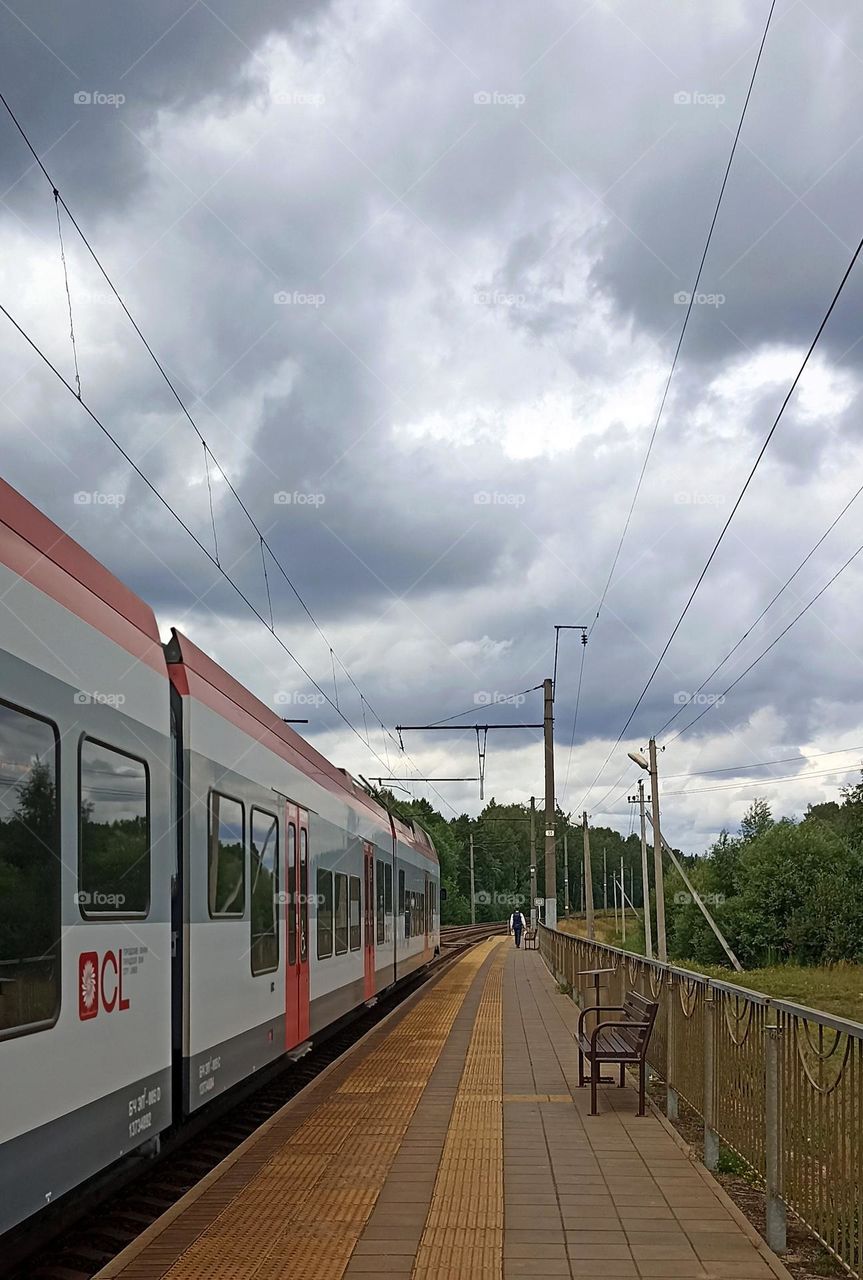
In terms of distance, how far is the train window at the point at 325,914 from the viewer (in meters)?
13.9

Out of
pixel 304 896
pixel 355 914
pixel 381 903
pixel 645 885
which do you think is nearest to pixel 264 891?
pixel 304 896

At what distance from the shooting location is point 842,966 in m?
44.0

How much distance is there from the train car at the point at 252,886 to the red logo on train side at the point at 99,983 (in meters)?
1.36

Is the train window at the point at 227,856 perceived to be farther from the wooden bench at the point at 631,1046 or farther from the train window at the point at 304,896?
the train window at the point at 304,896

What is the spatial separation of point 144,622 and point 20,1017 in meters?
2.99

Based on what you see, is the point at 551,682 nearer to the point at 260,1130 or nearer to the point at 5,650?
the point at 260,1130

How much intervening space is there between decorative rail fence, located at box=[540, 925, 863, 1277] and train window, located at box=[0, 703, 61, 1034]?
3.22 metres

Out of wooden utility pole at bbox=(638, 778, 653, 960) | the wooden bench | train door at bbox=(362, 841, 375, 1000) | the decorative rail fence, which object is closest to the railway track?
the wooden bench

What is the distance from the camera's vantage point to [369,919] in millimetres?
19312

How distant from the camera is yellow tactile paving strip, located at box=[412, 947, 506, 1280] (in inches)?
231

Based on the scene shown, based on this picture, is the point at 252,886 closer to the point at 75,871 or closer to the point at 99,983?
the point at 99,983

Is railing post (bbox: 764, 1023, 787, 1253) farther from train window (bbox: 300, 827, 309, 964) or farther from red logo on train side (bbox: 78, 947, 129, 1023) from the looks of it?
train window (bbox: 300, 827, 309, 964)

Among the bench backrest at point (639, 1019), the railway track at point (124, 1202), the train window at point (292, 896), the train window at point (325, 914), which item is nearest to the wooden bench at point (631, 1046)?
the bench backrest at point (639, 1019)

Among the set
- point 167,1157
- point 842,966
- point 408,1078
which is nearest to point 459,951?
point 842,966
